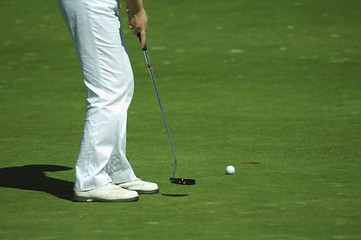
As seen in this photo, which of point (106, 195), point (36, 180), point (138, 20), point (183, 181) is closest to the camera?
point (106, 195)

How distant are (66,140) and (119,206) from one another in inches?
110

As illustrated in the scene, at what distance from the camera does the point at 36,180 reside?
5.66 m

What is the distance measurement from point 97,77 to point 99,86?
0.06 m

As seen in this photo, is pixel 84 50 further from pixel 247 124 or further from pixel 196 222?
pixel 247 124

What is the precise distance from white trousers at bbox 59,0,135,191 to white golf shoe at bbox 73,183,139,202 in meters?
0.04

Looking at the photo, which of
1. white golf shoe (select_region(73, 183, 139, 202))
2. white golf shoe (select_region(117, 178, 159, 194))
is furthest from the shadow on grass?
white golf shoe (select_region(117, 178, 159, 194))

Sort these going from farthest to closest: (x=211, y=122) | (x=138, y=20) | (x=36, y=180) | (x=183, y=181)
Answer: (x=211, y=122), (x=36, y=180), (x=183, y=181), (x=138, y=20)

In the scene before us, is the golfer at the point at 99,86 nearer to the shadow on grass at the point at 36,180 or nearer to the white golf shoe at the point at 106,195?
the white golf shoe at the point at 106,195

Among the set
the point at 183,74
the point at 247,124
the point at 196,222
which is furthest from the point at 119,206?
the point at 183,74

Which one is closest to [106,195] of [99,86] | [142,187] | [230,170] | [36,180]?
[142,187]

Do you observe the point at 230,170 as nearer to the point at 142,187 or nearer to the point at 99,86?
the point at 142,187

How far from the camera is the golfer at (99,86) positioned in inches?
193

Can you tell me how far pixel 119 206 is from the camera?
477 cm

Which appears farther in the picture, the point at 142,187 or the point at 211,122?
the point at 211,122
